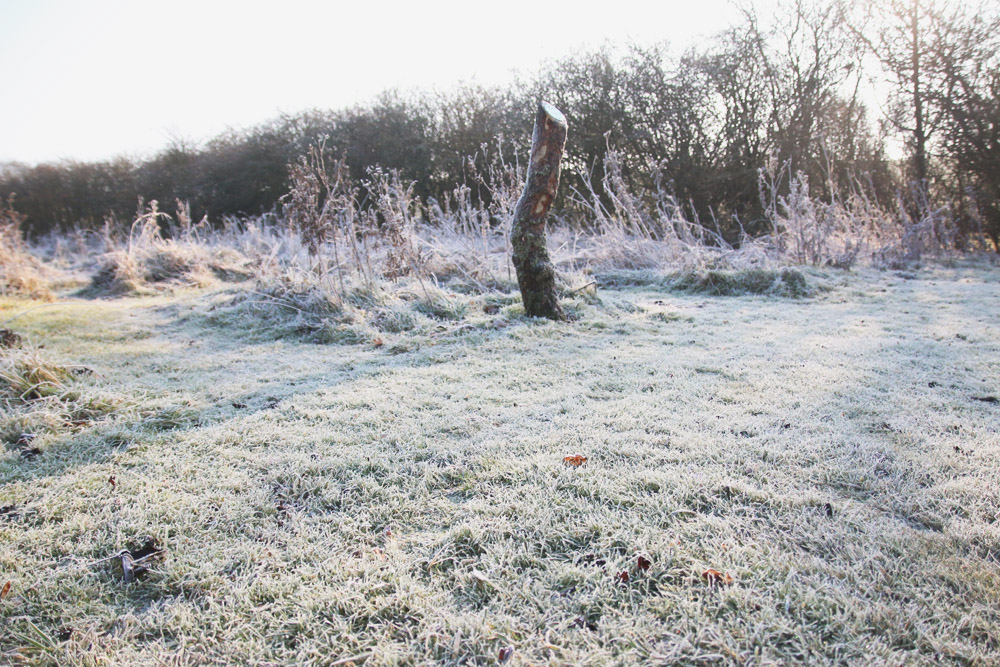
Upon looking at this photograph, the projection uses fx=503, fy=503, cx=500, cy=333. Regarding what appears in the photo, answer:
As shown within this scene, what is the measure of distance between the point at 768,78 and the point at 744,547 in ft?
39.4

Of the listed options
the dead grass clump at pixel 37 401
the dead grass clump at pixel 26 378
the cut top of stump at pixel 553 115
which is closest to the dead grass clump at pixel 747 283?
the cut top of stump at pixel 553 115

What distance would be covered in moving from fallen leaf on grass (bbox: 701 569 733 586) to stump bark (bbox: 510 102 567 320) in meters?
3.05

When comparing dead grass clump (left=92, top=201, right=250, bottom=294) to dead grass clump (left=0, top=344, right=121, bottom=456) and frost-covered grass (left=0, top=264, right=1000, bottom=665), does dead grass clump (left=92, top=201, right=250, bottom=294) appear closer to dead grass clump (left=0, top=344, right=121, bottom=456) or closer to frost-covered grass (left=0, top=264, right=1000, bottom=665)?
frost-covered grass (left=0, top=264, right=1000, bottom=665)

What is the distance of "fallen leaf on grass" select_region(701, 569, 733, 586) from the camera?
1.21m

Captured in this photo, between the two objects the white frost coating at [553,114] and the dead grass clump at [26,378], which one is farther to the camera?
the white frost coating at [553,114]

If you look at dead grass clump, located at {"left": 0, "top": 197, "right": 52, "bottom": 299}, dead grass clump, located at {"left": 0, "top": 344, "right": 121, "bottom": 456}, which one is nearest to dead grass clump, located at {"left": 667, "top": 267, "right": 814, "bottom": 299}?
dead grass clump, located at {"left": 0, "top": 344, "right": 121, "bottom": 456}

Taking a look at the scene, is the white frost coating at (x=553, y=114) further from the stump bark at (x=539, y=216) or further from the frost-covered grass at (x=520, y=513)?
the frost-covered grass at (x=520, y=513)

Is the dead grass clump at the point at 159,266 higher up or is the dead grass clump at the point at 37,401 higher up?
the dead grass clump at the point at 159,266

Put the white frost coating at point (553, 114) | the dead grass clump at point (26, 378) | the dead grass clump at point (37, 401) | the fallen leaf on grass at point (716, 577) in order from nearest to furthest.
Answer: the fallen leaf on grass at point (716, 577) → the dead grass clump at point (37, 401) → the dead grass clump at point (26, 378) → the white frost coating at point (553, 114)

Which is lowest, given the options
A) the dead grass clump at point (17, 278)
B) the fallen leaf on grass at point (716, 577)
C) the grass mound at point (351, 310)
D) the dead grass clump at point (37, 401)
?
the fallen leaf on grass at point (716, 577)

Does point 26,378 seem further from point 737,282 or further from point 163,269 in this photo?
point 737,282

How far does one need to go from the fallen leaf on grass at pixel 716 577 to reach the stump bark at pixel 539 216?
10.0 ft

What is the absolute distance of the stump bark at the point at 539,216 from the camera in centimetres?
394

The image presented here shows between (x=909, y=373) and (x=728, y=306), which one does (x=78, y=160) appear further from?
(x=909, y=373)
